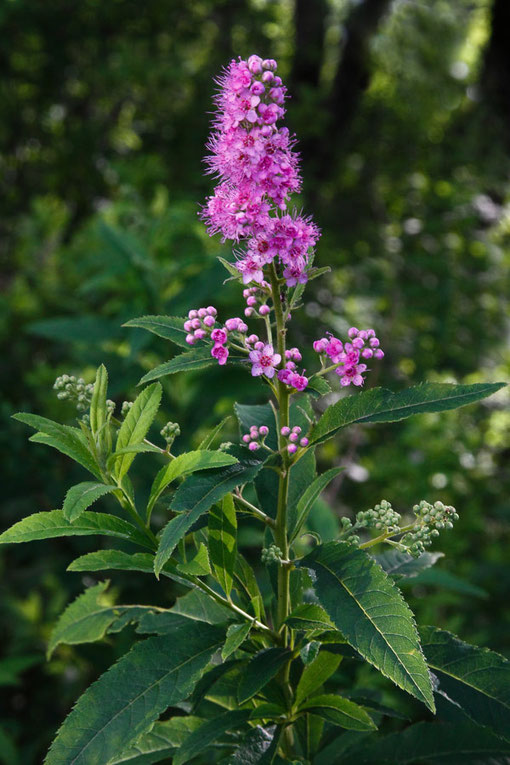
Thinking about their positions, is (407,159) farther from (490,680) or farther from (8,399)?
(490,680)

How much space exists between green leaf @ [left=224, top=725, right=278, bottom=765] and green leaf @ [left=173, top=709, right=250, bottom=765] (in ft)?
0.11

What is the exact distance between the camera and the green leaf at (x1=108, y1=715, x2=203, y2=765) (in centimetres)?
131

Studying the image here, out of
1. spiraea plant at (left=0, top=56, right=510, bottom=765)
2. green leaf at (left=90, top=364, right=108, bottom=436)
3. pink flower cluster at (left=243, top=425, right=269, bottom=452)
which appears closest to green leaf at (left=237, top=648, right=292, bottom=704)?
spiraea plant at (left=0, top=56, right=510, bottom=765)

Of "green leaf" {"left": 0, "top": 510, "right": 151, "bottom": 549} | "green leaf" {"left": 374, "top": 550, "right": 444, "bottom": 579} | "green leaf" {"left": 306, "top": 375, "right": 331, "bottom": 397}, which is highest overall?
"green leaf" {"left": 306, "top": 375, "right": 331, "bottom": 397}

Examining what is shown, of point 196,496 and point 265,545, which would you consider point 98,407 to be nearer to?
point 196,496

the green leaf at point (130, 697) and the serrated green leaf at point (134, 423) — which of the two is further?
the serrated green leaf at point (134, 423)

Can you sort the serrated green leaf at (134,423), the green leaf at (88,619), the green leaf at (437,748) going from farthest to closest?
the green leaf at (88,619) → the green leaf at (437,748) → the serrated green leaf at (134,423)

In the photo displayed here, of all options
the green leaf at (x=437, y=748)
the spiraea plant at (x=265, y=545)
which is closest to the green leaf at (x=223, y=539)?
the spiraea plant at (x=265, y=545)

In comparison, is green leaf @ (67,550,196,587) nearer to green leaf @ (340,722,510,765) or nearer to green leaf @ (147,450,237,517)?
green leaf @ (147,450,237,517)

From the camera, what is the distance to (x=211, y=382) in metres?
2.79

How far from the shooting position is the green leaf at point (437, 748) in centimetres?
128

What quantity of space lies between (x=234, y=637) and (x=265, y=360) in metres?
0.42

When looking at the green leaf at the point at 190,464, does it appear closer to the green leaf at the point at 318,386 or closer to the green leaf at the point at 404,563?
the green leaf at the point at 318,386

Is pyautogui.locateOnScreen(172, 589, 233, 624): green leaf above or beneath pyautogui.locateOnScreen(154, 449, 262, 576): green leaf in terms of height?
beneath
